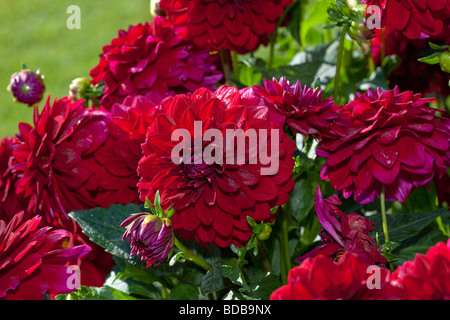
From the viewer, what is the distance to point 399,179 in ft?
1.60

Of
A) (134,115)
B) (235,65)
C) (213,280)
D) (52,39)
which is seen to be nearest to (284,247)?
(213,280)

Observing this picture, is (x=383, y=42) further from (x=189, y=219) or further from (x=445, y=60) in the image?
(x=189, y=219)

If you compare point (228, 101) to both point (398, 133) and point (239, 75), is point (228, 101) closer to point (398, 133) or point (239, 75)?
point (398, 133)

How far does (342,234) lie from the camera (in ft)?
1.44

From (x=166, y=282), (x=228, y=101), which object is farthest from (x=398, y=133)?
(x=166, y=282)

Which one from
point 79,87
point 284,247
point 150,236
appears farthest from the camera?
point 79,87

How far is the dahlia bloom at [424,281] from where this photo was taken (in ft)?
1.04

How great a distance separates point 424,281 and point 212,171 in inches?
6.9

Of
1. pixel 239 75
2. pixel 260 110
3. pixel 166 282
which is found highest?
pixel 260 110

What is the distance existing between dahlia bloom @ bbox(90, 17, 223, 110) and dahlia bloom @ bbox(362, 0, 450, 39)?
21 cm

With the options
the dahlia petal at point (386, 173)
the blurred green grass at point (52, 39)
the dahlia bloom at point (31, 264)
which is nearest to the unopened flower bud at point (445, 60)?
the dahlia petal at point (386, 173)

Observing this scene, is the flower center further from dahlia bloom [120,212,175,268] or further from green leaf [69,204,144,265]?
dahlia bloom [120,212,175,268]

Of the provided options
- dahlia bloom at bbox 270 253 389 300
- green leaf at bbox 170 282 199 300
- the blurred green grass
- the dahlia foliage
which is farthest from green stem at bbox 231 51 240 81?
the blurred green grass

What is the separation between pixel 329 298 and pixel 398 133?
0.19 m
